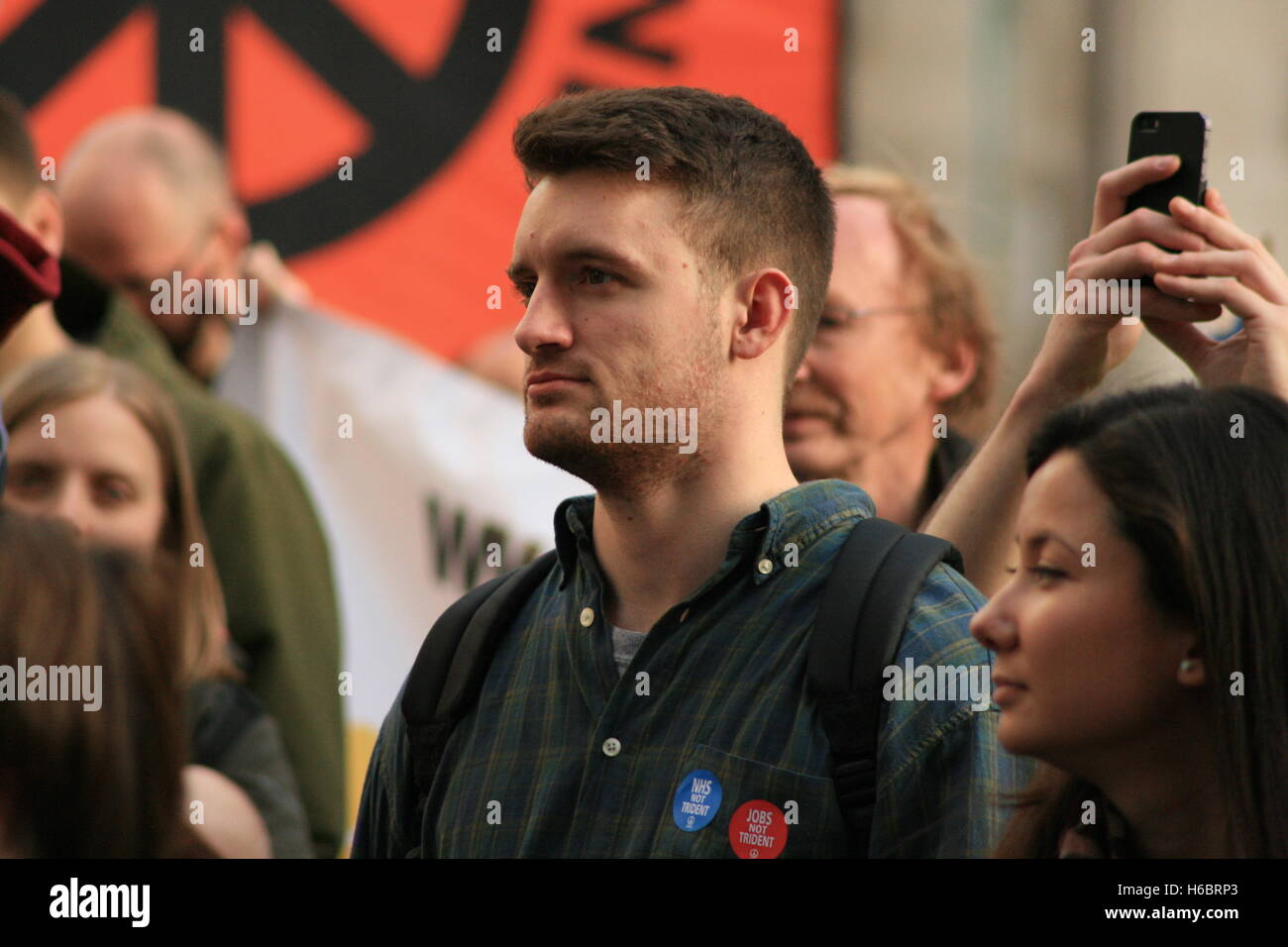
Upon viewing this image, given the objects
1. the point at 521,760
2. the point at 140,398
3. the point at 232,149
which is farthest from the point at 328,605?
the point at 521,760

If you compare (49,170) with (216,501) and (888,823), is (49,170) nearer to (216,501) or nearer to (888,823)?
(216,501)

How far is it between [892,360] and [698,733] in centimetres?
154

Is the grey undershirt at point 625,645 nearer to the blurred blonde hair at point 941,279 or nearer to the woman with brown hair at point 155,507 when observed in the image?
the woman with brown hair at point 155,507

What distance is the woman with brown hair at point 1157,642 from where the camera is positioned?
2088 mm

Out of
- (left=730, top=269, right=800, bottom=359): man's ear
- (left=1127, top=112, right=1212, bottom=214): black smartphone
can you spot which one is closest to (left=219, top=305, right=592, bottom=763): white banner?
(left=730, top=269, right=800, bottom=359): man's ear

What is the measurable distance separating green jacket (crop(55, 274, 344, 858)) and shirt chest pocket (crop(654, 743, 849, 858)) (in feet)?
7.22

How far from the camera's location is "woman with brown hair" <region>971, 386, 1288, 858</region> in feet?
6.85

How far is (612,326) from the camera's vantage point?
8.38 ft

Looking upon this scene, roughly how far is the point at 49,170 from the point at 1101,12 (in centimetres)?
317

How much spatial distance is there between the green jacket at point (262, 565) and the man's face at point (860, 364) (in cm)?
152

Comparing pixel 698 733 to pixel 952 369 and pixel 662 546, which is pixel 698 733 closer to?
pixel 662 546

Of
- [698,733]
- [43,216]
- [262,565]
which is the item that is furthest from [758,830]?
[262,565]

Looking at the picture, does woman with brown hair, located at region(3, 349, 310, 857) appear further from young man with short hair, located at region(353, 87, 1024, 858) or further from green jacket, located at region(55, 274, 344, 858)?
young man with short hair, located at region(353, 87, 1024, 858)
